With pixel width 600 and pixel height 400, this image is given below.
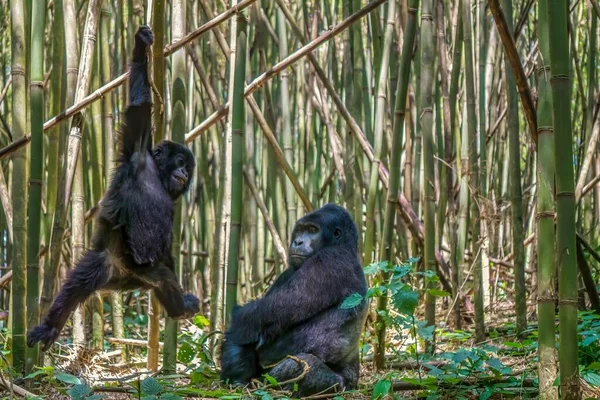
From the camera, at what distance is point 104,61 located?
464 cm

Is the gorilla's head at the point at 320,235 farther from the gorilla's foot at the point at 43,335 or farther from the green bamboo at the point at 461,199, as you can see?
the gorilla's foot at the point at 43,335

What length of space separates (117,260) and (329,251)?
1.11 meters

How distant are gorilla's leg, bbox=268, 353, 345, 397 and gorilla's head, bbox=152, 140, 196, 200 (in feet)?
3.71

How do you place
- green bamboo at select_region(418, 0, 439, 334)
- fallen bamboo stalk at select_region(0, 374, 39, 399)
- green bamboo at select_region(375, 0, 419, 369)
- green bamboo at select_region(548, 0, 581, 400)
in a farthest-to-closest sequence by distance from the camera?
1. green bamboo at select_region(418, 0, 439, 334)
2. green bamboo at select_region(375, 0, 419, 369)
3. fallen bamboo stalk at select_region(0, 374, 39, 399)
4. green bamboo at select_region(548, 0, 581, 400)

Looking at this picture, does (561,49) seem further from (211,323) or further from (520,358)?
(211,323)

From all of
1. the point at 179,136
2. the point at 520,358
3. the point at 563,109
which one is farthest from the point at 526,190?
the point at 563,109

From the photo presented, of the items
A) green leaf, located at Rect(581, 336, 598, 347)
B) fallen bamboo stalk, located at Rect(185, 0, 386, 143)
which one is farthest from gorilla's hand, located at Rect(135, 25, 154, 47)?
green leaf, located at Rect(581, 336, 598, 347)

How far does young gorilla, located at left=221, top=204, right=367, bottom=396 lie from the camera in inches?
158

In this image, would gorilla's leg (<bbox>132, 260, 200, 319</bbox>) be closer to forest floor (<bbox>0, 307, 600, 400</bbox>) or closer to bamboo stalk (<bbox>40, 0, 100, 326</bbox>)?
forest floor (<bbox>0, 307, 600, 400</bbox>)

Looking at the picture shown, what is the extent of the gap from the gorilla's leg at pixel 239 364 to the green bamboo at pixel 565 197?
1794 millimetres

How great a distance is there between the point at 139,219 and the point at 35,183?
75 cm

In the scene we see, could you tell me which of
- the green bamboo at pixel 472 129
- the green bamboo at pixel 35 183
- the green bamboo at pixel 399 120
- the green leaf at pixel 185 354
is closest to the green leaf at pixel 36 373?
the green bamboo at pixel 35 183

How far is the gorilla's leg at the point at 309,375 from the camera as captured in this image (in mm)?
3824

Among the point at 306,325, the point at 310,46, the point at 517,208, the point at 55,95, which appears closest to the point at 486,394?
the point at 306,325
